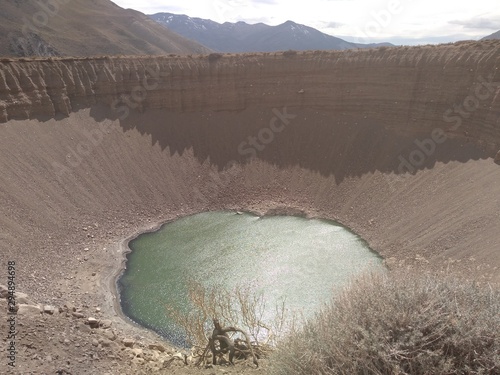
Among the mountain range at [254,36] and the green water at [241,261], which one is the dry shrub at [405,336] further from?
the mountain range at [254,36]

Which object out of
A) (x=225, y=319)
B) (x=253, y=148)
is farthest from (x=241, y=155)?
(x=225, y=319)

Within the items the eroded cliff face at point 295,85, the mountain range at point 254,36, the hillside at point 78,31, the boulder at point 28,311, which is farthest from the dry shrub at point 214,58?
the mountain range at point 254,36

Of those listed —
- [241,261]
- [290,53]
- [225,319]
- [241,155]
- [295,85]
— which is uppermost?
[290,53]

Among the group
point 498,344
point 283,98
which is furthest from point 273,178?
point 498,344

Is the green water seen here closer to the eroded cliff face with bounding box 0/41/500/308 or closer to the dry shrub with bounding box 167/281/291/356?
the eroded cliff face with bounding box 0/41/500/308

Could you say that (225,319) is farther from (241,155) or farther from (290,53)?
(290,53)

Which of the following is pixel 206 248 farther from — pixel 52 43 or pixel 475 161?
pixel 52 43
